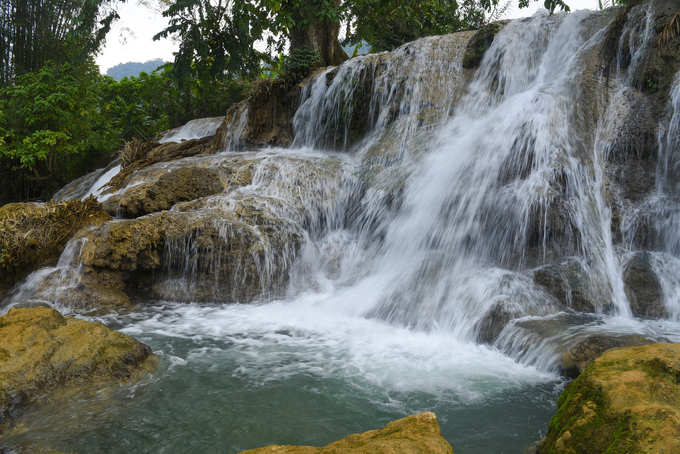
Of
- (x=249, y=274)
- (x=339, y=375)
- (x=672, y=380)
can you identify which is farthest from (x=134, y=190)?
(x=672, y=380)

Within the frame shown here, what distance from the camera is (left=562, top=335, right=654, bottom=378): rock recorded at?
3.54m

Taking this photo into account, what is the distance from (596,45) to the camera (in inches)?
308

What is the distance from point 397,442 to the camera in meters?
1.80

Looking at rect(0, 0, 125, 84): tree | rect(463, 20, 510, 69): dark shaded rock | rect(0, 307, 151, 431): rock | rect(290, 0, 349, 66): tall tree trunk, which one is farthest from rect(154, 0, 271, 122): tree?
rect(0, 307, 151, 431): rock

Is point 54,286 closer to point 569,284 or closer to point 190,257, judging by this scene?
point 190,257

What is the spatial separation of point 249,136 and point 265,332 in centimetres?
696

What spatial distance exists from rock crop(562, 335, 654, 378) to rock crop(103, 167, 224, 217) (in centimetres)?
608

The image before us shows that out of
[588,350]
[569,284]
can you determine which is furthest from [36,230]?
[569,284]

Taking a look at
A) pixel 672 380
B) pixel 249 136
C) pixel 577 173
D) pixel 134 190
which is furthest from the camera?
pixel 249 136

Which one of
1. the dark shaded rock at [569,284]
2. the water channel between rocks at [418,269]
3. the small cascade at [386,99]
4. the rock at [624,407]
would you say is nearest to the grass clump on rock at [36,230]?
the water channel between rocks at [418,269]

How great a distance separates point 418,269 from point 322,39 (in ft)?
31.4

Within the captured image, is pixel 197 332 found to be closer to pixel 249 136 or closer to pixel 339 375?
pixel 339 375

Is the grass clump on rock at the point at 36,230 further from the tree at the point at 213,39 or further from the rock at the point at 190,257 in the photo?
the tree at the point at 213,39

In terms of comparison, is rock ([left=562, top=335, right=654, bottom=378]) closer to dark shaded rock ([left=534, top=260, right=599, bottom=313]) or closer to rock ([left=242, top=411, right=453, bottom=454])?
dark shaded rock ([left=534, top=260, right=599, bottom=313])
